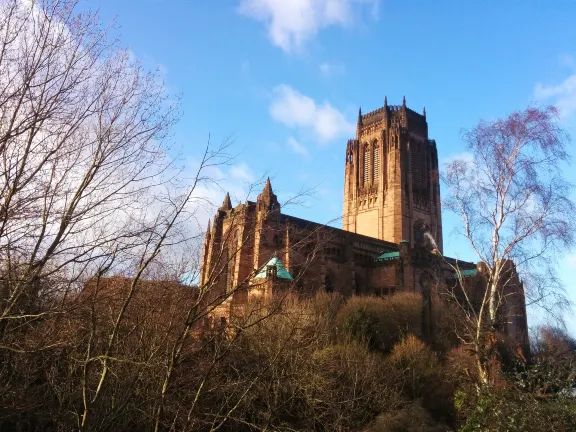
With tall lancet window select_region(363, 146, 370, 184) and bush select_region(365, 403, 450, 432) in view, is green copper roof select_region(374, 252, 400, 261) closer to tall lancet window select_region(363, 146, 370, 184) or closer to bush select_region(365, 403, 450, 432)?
tall lancet window select_region(363, 146, 370, 184)

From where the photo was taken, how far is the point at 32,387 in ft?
37.8

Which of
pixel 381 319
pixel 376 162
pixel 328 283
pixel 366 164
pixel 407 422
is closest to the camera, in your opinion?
pixel 407 422

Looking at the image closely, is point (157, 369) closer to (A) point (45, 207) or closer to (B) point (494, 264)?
(A) point (45, 207)

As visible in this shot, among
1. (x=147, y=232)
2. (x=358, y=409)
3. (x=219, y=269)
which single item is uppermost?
(x=147, y=232)

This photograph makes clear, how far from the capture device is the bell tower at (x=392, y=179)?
204 ft

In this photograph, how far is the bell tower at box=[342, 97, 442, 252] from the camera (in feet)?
204

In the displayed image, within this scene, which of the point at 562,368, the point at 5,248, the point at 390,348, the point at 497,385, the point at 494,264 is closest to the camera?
the point at 5,248

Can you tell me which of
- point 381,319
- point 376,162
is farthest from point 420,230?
point 381,319

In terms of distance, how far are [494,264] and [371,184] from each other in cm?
5193

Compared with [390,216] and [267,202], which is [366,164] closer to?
[390,216]

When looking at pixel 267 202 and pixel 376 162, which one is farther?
pixel 376 162

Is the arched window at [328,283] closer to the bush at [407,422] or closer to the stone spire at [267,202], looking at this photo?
the bush at [407,422]

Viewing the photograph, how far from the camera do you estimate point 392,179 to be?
63.3 metres

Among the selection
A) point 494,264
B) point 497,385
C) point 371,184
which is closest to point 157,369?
point 497,385
